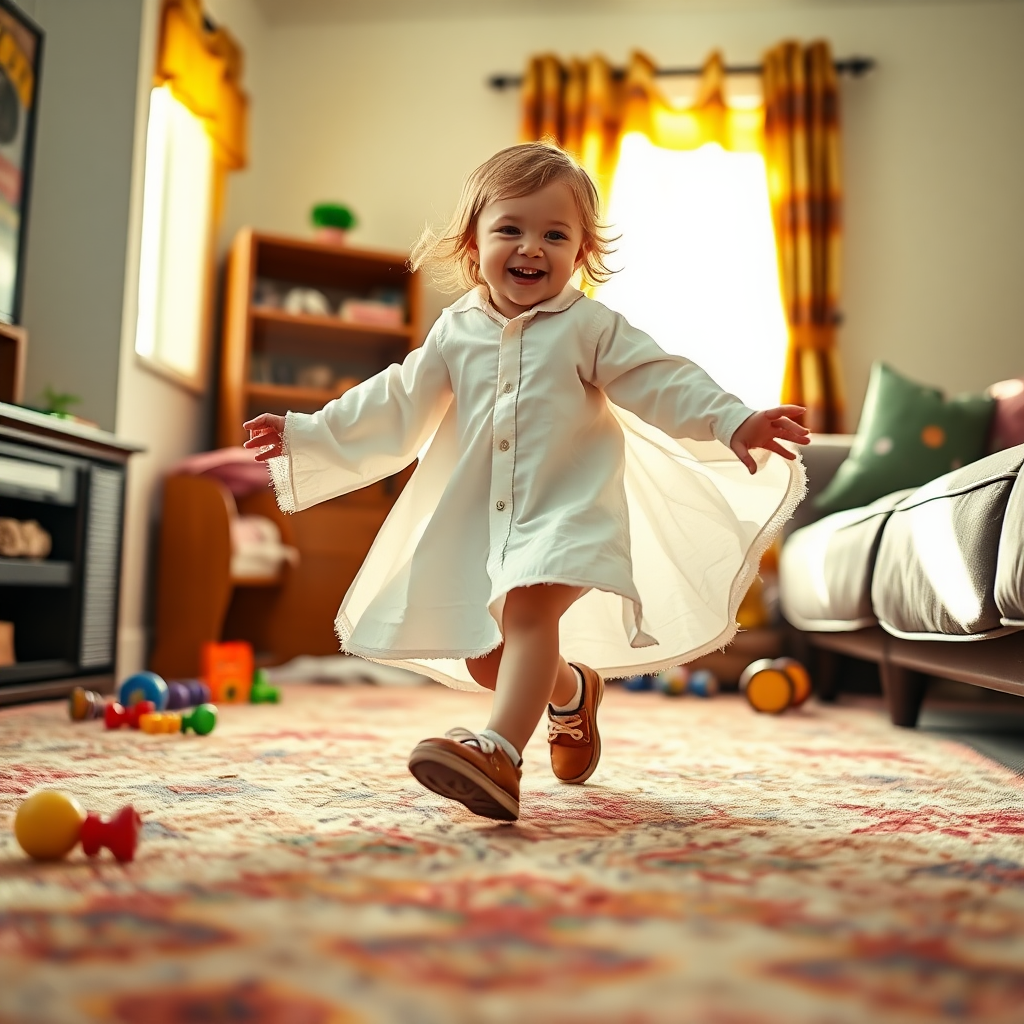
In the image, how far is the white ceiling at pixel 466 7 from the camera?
165 inches

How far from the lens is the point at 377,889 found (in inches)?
34.1

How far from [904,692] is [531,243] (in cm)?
137

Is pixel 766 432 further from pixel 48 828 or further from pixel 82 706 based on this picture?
pixel 82 706

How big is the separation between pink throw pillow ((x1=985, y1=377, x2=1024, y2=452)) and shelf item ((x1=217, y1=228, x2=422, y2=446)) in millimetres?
2027

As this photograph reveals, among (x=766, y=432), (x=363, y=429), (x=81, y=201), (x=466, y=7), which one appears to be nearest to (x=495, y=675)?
(x=363, y=429)

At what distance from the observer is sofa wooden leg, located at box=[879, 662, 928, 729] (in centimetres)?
226

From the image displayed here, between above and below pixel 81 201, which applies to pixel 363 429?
below

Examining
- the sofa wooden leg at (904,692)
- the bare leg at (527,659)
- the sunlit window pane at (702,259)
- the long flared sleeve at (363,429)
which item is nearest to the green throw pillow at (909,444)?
the sofa wooden leg at (904,692)

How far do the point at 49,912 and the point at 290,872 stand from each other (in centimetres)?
20

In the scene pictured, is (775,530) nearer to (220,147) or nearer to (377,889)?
(377,889)

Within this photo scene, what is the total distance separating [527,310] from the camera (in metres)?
1.50

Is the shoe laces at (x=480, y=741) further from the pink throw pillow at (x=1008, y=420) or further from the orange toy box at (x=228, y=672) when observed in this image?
the pink throw pillow at (x=1008, y=420)

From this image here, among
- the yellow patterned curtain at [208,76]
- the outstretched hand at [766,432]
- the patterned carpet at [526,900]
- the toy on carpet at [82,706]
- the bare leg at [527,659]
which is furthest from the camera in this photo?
the yellow patterned curtain at [208,76]

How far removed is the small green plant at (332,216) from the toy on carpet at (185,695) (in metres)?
2.12
